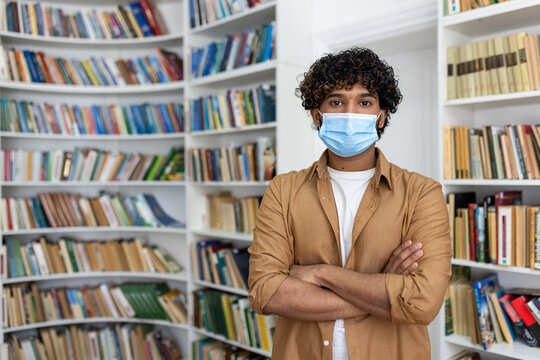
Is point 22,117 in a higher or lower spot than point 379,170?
higher

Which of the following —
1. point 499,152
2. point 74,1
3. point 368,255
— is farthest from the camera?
point 74,1

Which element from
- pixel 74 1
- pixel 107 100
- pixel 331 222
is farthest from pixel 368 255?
pixel 74 1

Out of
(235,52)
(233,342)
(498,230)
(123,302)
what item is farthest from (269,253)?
(123,302)

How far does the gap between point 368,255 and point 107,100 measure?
297 cm

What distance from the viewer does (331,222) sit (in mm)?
1419

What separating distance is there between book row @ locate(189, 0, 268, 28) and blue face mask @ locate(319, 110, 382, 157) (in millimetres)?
1673

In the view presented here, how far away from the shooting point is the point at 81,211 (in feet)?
11.1

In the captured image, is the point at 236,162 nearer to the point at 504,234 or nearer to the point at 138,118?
the point at 138,118

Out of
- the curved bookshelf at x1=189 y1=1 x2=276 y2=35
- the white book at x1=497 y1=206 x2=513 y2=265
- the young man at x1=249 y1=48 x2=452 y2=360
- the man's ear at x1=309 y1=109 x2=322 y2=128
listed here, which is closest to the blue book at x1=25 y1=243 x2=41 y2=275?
the curved bookshelf at x1=189 y1=1 x2=276 y2=35

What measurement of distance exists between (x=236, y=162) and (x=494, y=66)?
157cm

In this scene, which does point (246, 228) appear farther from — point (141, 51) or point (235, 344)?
point (141, 51)

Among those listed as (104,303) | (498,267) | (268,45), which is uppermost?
(268,45)

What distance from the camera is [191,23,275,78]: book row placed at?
8.97ft

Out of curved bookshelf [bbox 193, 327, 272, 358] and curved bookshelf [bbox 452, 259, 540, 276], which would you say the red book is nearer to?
curved bookshelf [bbox 193, 327, 272, 358]
